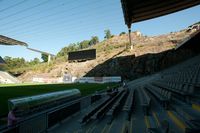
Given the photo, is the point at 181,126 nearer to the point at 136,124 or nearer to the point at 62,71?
the point at 136,124

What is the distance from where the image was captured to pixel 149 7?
49.6ft

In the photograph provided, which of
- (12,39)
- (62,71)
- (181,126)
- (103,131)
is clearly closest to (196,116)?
(181,126)

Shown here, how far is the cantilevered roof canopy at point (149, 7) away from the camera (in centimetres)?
1378

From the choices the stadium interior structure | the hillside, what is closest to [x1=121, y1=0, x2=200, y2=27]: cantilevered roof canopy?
the stadium interior structure

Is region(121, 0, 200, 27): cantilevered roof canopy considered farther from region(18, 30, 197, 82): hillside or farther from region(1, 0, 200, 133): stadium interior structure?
region(18, 30, 197, 82): hillside

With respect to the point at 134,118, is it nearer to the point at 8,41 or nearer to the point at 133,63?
the point at 133,63

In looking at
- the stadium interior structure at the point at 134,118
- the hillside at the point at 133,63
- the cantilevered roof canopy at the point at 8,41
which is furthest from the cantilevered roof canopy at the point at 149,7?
the cantilevered roof canopy at the point at 8,41

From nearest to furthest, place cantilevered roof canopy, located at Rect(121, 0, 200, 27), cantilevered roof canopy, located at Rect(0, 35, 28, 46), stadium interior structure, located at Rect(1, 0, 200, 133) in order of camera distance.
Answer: stadium interior structure, located at Rect(1, 0, 200, 133) < cantilevered roof canopy, located at Rect(121, 0, 200, 27) < cantilevered roof canopy, located at Rect(0, 35, 28, 46)

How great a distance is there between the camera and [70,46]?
141125 mm

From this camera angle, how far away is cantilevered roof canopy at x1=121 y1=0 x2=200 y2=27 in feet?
45.2

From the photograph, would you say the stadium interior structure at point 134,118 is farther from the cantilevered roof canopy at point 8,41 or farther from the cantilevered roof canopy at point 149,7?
the cantilevered roof canopy at point 8,41

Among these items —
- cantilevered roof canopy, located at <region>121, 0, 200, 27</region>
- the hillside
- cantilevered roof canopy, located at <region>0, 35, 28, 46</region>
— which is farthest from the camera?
cantilevered roof canopy, located at <region>0, 35, 28, 46</region>

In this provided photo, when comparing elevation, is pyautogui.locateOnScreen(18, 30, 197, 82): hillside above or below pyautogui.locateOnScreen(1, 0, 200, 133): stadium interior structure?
above

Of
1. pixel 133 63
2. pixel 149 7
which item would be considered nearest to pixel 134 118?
pixel 149 7
